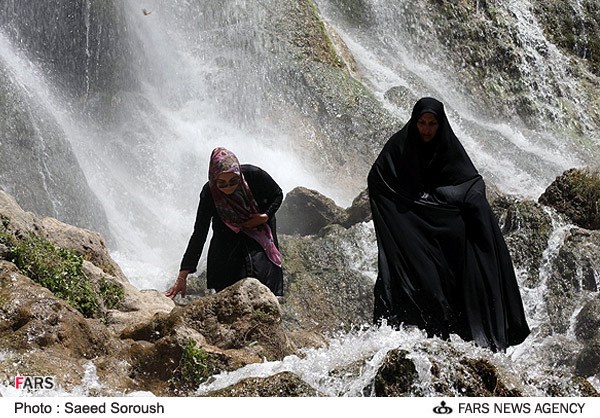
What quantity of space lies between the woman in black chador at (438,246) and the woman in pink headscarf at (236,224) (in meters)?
1.23

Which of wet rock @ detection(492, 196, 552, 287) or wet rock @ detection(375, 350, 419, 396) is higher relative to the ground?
wet rock @ detection(492, 196, 552, 287)

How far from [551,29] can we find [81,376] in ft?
62.5

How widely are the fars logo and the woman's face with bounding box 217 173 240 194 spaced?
256cm

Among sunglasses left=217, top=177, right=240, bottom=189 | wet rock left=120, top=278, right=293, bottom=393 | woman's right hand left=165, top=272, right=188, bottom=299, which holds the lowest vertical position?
wet rock left=120, top=278, right=293, bottom=393

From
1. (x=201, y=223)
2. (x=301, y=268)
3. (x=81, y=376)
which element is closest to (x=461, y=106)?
(x=301, y=268)

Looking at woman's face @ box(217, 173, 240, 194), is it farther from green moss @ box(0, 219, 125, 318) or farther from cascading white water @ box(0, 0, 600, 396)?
cascading white water @ box(0, 0, 600, 396)

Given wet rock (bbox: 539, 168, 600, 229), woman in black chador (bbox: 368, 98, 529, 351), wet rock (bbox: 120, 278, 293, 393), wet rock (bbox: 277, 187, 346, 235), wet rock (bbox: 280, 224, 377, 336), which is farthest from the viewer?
wet rock (bbox: 277, 187, 346, 235)

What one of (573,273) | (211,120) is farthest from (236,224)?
(211,120)

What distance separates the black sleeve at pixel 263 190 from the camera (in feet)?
26.7

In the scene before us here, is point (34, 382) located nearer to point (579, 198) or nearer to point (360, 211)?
point (360, 211)

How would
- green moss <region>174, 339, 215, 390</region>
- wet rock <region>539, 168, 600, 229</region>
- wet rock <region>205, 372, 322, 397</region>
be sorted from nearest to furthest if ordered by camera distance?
wet rock <region>205, 372, 322, 397</region> < green moss <region>174, 339, 215, 390</region> < wet rock <region>539, 168, 600, 229</region>

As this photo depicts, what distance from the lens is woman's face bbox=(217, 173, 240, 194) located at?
7.96 meters

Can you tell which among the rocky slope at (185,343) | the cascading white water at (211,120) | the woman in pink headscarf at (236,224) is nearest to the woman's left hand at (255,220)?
the woman in pink headscarf at (236,224)

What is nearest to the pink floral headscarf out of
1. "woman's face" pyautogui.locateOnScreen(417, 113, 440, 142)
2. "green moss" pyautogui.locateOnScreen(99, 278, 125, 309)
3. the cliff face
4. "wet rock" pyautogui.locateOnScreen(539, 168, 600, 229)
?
"green moss" pyautogui.locateOnScreen(99, 278, 125, 309)
